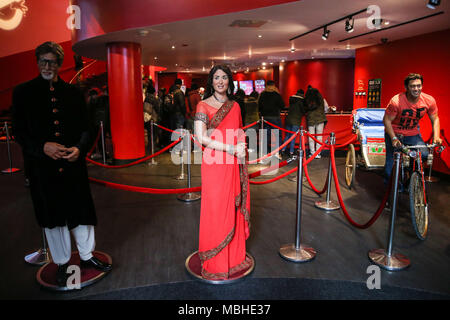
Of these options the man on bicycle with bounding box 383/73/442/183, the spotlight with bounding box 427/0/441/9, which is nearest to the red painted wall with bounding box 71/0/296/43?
the spotlight with bounding box 427/0/441/9

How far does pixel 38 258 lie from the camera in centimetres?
302

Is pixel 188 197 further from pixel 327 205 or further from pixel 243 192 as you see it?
pixel 243 192

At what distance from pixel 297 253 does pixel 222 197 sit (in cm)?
113

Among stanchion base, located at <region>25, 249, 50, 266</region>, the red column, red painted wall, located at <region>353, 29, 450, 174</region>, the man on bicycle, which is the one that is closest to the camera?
stanchion base, located at <region>25, 249, 50, 266</region>

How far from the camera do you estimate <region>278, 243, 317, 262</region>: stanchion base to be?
3.02 metres

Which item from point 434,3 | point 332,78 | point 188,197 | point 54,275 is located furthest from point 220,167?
point 332,78

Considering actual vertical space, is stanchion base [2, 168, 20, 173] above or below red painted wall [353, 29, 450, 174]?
below

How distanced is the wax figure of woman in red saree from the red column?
5368 mm

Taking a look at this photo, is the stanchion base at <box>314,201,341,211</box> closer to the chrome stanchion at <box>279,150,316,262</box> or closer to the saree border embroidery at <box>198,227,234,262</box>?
the chrome stanchion at <box>279,150,316,262</box>

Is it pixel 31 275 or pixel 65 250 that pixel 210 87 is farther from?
pixel 31 275

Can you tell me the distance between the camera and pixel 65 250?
2605 mm

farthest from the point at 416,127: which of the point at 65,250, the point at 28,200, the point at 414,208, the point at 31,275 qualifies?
the point at 28,200

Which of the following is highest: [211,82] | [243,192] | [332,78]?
[332,78]
